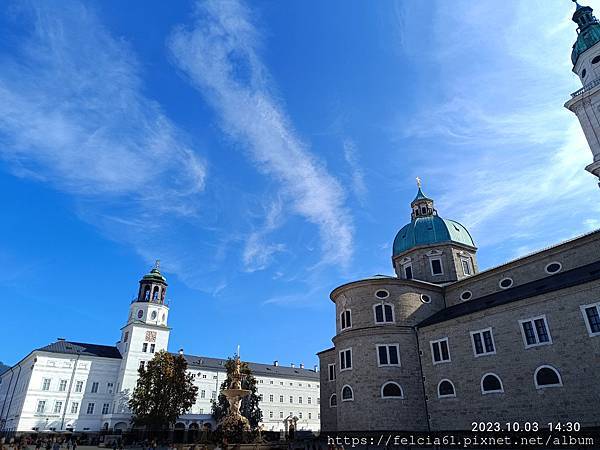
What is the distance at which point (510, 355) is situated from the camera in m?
22.8

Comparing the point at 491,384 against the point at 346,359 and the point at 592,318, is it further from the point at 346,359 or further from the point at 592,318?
the point at 346,359

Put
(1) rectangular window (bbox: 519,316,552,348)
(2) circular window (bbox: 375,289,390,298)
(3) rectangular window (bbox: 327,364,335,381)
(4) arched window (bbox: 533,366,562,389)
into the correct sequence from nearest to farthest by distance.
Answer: (4) arched window (bbox: 533,366,562,389) < (1) rectangular window (bbox: 519,316,552,348) < (2) circular window (bbox: 375,289,390,298) < (3) rectangular window (bbox: 327,364,335,381)

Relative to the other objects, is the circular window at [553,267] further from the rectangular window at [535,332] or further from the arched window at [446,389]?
the arched window at [446,389]

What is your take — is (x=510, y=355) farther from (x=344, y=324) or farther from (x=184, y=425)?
(x=184, y=425)

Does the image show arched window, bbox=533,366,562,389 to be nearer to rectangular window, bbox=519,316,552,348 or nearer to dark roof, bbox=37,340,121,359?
rectangular window, bbox=519,316,552,348

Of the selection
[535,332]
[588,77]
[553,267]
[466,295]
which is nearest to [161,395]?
[466,295]

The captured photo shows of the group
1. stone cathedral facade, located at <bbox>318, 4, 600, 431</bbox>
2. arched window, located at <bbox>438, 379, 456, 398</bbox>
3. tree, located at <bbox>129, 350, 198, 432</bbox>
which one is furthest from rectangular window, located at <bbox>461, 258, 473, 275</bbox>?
tree, located at <bbox>129, 350, 198, 432</bbox>

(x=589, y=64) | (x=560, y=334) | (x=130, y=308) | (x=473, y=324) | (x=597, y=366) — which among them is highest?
(x=589, y=64)

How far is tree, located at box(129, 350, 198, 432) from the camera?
3884 cm

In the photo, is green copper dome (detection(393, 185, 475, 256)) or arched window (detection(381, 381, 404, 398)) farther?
green copper dome (detection(393, 185, 475, 256))

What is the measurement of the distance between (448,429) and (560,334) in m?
9.53

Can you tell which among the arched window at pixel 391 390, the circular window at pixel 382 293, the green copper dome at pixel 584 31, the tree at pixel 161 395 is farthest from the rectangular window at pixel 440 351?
the tree at pixel 161 395

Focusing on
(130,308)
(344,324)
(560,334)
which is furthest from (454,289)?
(130,308)

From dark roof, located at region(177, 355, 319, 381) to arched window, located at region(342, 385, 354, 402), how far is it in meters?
36.3
